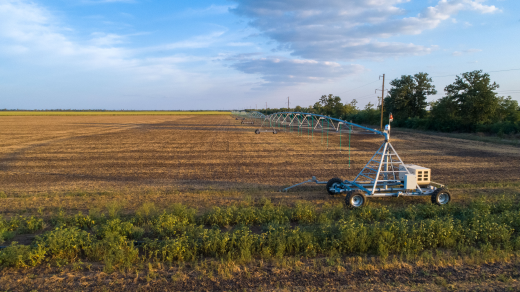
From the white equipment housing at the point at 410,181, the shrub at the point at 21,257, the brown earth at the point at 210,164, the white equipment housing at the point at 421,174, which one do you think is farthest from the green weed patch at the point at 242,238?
the brown earth at the point at 210,164

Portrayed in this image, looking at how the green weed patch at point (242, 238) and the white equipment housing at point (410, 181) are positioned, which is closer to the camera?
the green weed patch at point (242, 238)

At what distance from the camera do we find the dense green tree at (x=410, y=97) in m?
46.9

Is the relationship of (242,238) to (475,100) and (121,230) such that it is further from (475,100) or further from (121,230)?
(475,100)

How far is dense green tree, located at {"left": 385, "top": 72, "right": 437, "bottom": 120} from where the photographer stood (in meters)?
46.9

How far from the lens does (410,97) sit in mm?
47344

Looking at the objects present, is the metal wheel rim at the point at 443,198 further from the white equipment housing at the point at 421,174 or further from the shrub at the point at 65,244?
the shrub at the point at 65,244

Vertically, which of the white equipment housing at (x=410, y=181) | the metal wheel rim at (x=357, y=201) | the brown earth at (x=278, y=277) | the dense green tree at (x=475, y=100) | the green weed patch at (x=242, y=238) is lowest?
the brown earth at (x=278, y=277)

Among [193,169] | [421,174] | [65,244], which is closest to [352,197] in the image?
[421,174]

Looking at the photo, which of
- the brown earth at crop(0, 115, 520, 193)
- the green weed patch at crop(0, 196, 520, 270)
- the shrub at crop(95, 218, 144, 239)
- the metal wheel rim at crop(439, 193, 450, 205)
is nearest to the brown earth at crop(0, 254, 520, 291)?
the green weed patch at crop(0, 196, 520, 270)

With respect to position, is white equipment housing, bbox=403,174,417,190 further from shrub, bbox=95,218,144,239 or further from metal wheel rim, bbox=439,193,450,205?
shrub, bbox=95,218,144,239

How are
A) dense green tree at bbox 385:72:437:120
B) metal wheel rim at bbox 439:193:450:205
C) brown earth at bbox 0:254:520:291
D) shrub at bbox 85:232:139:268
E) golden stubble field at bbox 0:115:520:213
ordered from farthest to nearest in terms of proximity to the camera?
1. dense green tree at bbox 385:72:437:120
2. golden stubble field at bbox 0:115:520:213
3. metal wheel rim at bbox 439:193:450:205
4. shrub at bbox 85:232:139:268
5. brown earth at bbox 0:254:520:291

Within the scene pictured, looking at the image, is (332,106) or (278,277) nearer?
(278,277)

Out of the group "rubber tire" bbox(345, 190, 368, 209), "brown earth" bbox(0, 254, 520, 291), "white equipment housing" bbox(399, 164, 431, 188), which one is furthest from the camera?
"white equipment housing" bbox(399, 164, 431, 188)

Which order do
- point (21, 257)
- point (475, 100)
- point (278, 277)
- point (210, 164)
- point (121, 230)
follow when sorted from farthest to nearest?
point (475, 100) → point (210, 164) → point (121, 230) → point (21, 257) → point (278, 277)
